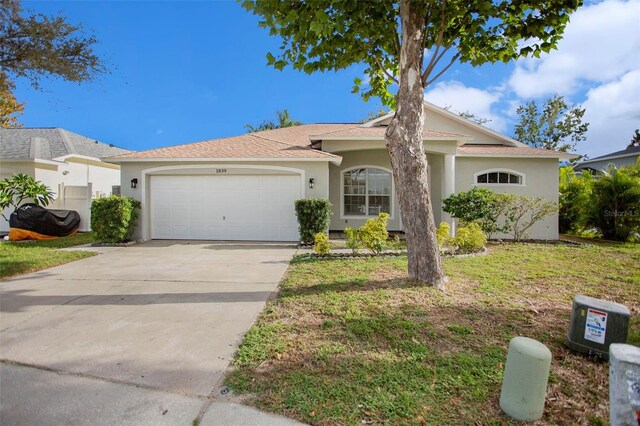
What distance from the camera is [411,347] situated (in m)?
3.29

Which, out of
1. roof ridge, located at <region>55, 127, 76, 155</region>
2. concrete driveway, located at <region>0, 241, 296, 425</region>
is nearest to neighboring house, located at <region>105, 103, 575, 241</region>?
concrete driveway, located at <region>0, 241, 296, 425</region>

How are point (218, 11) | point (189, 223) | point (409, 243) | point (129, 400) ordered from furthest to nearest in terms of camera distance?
point (189, 223)
point (218, 11)
point (409, 243)
point (129, 400)

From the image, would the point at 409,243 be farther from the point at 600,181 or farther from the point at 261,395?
the point at 600,181

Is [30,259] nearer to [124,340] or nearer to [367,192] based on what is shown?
[124,340]

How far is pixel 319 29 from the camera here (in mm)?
Result: 4469

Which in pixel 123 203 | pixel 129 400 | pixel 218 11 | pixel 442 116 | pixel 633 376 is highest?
pixel 218 11

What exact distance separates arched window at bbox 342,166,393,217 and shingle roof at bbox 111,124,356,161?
2513 millimetres

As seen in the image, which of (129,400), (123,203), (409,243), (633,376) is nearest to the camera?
(633,376)

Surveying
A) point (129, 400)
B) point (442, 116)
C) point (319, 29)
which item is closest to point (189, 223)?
point (319, 29)

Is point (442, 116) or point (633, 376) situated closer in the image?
point (633, 376)

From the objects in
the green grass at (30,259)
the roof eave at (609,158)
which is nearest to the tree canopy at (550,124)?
the roof eave at (609,158)

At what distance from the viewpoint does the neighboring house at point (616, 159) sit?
24.5m

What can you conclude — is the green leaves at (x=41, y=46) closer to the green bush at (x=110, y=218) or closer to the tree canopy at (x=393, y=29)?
the green bush at (x=110, y=218)

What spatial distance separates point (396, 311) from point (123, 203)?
9228 millimetres
